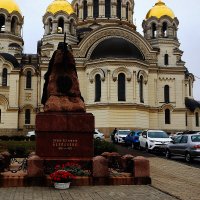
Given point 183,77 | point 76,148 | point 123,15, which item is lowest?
point 76,148

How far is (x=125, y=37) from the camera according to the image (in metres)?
45.2

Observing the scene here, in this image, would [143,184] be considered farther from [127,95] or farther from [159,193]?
[127,95]

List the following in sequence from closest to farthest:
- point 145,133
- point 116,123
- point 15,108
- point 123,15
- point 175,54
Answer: point 145,133
point 116,123
point 15,108
point 175,54
point 123,15

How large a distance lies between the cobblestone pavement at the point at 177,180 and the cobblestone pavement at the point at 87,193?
548 millimetres

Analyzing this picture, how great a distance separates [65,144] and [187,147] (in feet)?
30.3

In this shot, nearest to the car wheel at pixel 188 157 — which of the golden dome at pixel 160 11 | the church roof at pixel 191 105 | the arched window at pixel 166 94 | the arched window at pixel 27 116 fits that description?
the arched window at pixel 166 94

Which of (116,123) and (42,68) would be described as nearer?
(116,123)

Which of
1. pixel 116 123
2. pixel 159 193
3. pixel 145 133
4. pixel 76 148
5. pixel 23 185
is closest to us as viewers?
pixel 159 193

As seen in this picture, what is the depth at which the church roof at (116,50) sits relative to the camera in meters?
41.7

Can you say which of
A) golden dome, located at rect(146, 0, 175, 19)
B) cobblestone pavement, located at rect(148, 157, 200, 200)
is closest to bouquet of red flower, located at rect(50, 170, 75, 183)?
cobblestone pavement, located at rect(148, 157, 200, 200)

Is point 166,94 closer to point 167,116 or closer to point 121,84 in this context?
point 167,116

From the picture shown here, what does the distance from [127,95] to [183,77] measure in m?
9.27

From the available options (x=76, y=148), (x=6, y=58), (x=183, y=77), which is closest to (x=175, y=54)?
(x=183, y=77)

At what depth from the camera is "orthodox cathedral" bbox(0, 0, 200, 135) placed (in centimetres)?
4103
